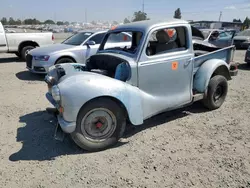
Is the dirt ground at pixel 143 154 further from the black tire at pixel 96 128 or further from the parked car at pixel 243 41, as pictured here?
the parked car at pixel 243 41

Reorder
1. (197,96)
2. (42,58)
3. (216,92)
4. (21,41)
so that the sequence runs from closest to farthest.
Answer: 1. (197,96)
2. (216,92)
3. (42,58)
4. (21,41)

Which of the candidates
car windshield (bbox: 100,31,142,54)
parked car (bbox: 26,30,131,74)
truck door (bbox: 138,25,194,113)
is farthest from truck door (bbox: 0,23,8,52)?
truck door (bbox: 138,25,194,113)

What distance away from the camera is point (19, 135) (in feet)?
13.2

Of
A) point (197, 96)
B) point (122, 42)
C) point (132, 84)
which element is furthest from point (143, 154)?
point (122, 42)

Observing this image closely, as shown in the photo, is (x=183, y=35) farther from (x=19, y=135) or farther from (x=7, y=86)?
(x=7, y=86)

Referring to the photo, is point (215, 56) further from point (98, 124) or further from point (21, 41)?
point (21, 41)

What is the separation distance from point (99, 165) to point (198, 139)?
1756 mm

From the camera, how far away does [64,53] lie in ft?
24.4

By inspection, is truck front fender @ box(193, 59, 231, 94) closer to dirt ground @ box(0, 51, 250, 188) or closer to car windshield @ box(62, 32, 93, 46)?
dirt ground @ box(0, 51, 250, 188)

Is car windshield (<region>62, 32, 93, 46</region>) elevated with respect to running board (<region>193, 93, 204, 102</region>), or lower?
elevated

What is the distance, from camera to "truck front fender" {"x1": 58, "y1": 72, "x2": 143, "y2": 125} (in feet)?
10.4

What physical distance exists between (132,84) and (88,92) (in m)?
0.84

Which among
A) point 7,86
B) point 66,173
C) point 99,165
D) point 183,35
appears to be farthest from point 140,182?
point 7,86

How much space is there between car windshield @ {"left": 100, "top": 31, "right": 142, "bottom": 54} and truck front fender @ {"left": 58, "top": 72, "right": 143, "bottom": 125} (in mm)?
868
